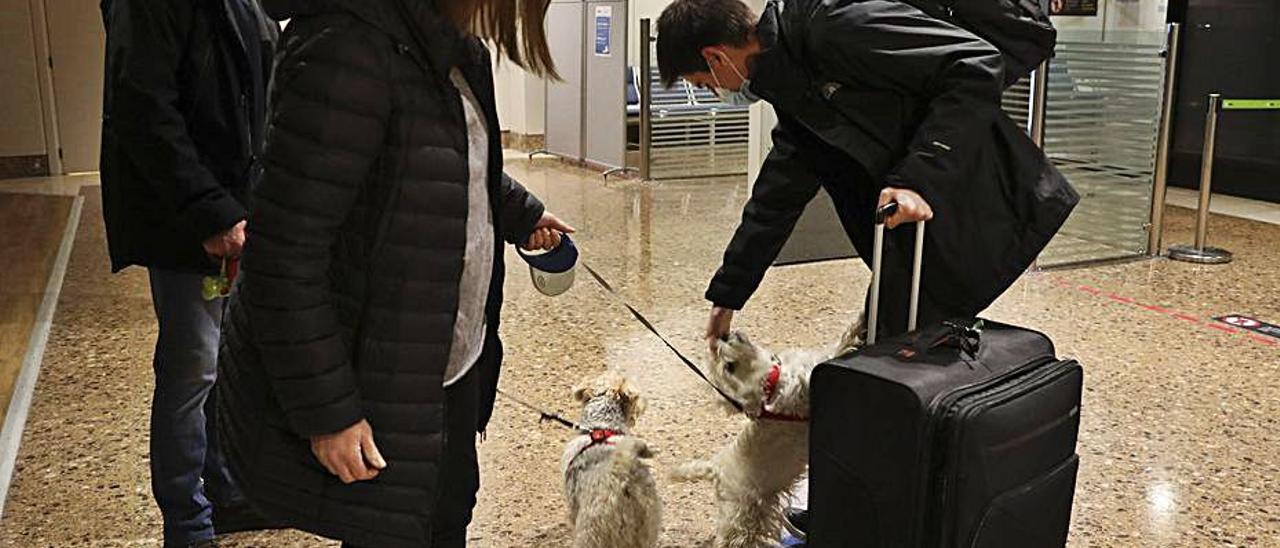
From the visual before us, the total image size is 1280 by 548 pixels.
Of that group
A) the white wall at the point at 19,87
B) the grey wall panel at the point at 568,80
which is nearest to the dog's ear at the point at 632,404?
the white wall at the point at 19,87

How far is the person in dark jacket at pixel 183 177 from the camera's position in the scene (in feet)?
6.89

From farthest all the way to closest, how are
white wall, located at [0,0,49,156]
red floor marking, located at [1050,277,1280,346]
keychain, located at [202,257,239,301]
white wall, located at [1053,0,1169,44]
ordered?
white wall, located at [0,0,49,156] → white wall, located at [1053,0,1169,44] → red floor marking, located at [1050,277,1280,346] → keychain, located at [202,257,239,301]

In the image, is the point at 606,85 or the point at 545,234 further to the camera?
the point at 606,85

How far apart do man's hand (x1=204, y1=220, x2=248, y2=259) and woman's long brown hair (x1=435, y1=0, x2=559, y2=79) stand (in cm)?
92

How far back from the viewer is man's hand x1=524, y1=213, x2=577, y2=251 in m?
1.91

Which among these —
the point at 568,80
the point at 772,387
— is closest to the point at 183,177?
the point at 772,387

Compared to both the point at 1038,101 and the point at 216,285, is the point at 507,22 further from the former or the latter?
the point at 1038,101

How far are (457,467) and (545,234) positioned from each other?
17.4 inches

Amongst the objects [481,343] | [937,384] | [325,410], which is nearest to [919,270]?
[937,384]

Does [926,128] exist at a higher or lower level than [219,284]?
higher

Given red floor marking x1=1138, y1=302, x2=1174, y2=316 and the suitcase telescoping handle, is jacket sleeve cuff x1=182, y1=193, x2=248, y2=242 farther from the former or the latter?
red floor marking x1=1138, y1=302, x2=1174, y2=316

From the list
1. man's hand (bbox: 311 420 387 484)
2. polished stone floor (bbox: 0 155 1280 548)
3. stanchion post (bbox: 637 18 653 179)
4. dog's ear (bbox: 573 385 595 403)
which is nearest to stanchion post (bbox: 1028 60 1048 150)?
polished stone floor (bbox: 0 155 1280 548)

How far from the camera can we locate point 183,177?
212 centimetres

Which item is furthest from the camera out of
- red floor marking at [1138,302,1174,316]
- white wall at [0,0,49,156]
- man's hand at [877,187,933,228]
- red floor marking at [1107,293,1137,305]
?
white wall at [0,0,49,156]
